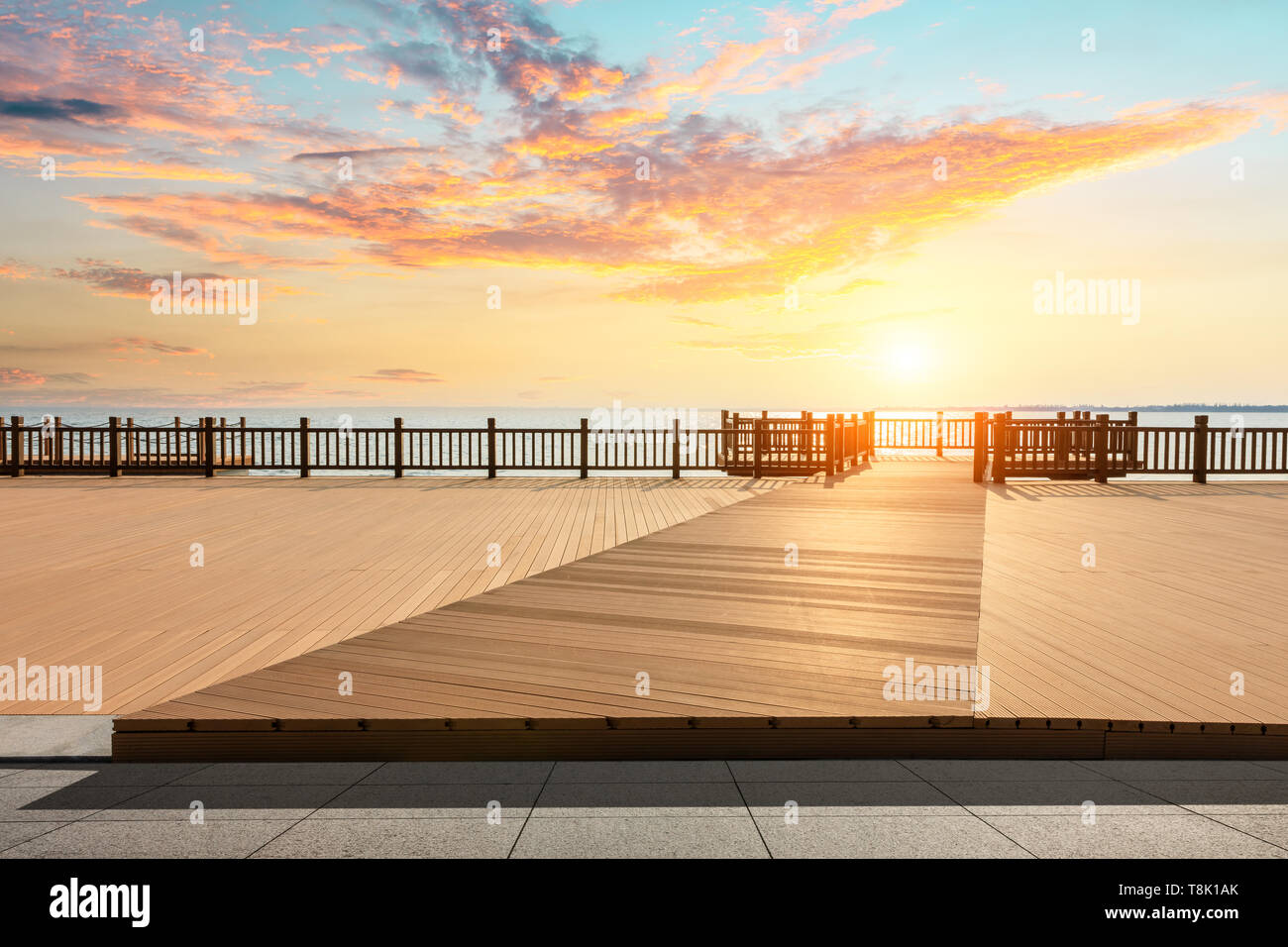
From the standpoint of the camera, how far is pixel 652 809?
11.0ft

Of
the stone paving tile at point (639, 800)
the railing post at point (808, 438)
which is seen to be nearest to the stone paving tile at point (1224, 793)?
the stone paving tile at point (639, 800)

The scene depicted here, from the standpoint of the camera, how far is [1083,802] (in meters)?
3.44

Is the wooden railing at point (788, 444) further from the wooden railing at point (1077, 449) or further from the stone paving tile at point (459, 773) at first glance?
the stone paving tile at point (459, 773)

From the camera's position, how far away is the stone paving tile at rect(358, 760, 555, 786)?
3.69 m

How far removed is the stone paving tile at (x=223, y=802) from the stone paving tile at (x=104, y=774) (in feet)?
0.54

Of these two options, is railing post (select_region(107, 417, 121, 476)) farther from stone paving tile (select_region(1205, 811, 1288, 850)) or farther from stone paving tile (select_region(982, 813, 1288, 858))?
stone paving tile (select_region(1205, 811, 1288, 850))

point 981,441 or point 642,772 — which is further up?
point 981,441

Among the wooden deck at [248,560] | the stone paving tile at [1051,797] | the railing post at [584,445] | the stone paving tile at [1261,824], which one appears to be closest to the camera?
the stone paving tile at [1261,824]

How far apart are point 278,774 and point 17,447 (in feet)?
75.0

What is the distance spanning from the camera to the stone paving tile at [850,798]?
11.0ft

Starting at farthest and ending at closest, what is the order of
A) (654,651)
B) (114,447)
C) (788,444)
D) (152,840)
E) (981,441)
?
1. (788,444)
2. (114,447)
3. (981,441)
4. (654,651)
5. (152,840)

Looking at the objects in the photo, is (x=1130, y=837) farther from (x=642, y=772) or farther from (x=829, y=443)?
(x=829, y=443)

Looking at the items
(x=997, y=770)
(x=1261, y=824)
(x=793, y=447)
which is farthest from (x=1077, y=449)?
(x=1261, y=824)
